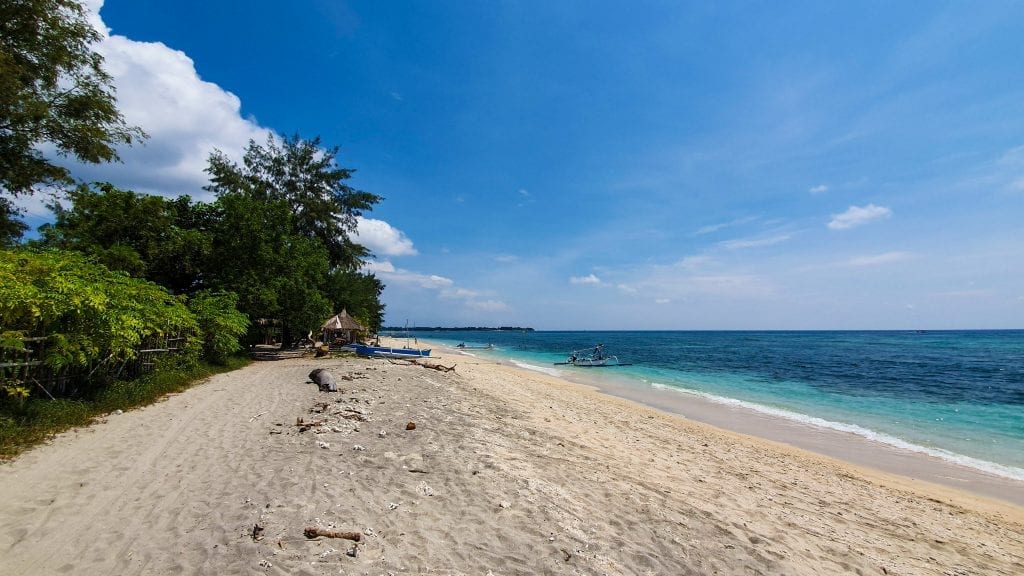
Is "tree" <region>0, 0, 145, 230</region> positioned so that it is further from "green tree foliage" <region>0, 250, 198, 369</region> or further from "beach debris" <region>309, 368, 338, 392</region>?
"beach debris" <region>309, 368, 338, 392</region>

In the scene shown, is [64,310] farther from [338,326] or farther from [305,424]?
[338,326]

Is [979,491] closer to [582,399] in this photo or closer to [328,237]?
[582,399]

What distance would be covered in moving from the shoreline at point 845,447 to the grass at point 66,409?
1617 centimetres

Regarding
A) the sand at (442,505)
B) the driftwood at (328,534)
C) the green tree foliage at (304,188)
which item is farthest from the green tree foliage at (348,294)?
the driftwood at (328,534)

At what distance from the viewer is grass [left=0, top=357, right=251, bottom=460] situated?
6.38 m

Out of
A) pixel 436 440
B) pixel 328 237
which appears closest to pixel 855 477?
pixel 436 440

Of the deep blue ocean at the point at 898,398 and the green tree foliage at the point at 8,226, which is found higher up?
the green tree foliage at the point at 8,226

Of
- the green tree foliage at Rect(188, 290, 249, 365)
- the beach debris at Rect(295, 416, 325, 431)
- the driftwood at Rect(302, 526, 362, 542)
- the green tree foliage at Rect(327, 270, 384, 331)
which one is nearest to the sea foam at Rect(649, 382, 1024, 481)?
the driftwood at Rect(302, 526, 362, 542)

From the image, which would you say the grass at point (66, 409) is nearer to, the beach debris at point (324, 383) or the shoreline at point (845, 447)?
the beach debris at point (324, 383)

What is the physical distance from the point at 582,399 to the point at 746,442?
6298 mm

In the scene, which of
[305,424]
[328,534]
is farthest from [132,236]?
[328,534]

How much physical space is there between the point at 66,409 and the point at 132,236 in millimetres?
13923

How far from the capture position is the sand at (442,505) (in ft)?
13.1

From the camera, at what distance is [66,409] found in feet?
25.2
